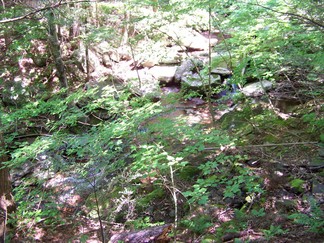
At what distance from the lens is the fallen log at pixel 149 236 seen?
400cm

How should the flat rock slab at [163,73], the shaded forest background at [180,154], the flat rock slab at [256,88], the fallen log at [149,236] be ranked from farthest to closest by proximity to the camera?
the flat rock slab at [163,73]
the flat rock slab at [256,88]
the fallen log at [149,236]
the shaded forest background at [180,154]

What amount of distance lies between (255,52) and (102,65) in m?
8.04

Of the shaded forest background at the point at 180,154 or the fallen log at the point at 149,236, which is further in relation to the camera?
the fallen log at the point at 149,236

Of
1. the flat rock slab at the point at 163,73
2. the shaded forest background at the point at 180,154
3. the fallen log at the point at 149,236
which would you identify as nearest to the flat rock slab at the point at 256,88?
the shaded forest background at the point at 180,154

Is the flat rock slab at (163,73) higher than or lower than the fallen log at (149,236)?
lower

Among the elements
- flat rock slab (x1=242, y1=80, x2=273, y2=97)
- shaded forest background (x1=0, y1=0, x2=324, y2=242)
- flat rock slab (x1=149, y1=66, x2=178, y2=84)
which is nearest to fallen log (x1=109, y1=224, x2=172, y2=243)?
shaded forest background (x1=0, y1=0, x2=324, y2=242)

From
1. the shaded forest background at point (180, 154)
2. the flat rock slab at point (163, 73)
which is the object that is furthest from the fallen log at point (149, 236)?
the flat rock slab at point (163, 73)

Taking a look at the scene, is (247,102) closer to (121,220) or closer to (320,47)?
(320,47)

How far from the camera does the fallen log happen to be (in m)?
4.00

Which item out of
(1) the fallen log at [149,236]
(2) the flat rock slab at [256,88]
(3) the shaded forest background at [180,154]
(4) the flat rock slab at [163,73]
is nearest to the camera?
(3) the shaded forest background at [180,154]

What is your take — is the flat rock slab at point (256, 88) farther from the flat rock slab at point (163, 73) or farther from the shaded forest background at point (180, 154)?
the flat rock slab at point (163, 73)

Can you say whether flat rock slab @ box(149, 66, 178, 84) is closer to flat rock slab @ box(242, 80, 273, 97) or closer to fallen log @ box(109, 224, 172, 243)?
flat rock slab @ box(242, 80, 273, 97)

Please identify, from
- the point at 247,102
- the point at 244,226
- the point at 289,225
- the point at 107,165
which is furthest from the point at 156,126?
the point at 247,102

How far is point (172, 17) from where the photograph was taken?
602 cm
